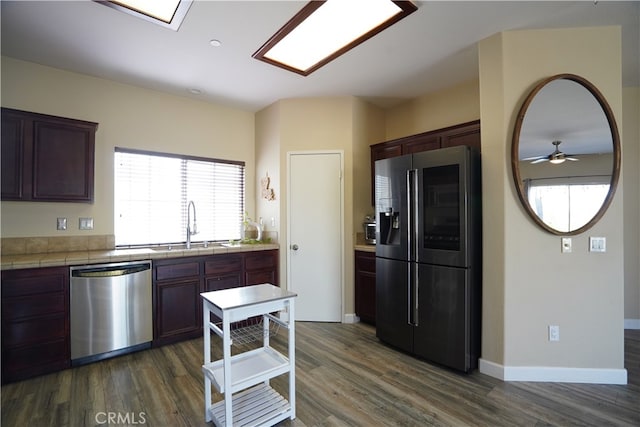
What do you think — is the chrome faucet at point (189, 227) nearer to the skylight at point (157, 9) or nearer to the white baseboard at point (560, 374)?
the skylight at point (157, 9)

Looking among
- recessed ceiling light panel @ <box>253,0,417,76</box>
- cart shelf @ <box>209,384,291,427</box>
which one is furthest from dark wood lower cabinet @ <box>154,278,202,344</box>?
recessed ceiling light panel @ <box>253,0,417,76</box>

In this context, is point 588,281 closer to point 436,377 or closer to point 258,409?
point 436,377

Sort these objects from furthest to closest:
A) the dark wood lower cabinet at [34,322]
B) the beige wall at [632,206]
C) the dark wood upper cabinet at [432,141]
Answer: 1. the beige wall at [632,206]
2. the dark wood upper cabinet at [432,141]
3. the dark wood lower cabinet at [34,322]


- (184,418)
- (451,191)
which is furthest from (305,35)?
(184,418)

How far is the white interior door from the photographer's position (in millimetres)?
3646

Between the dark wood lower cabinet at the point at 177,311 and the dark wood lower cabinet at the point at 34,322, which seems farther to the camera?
the dark wood lower cabinet at the point at 177,311

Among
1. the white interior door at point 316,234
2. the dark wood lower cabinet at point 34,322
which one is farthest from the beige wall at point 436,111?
the dark wood lower cabinet at point 34,322

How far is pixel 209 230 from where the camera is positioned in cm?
389

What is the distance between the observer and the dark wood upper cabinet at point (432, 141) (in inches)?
110

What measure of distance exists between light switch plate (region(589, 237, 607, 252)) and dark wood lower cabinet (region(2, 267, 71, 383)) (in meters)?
4.36

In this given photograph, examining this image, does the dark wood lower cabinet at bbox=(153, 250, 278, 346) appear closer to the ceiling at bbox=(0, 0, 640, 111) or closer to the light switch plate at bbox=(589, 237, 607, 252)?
the ceiling at bbox=(0, 0, 640, 111)

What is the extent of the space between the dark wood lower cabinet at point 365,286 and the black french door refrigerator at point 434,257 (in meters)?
0.44

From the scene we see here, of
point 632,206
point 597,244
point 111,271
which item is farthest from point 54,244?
point 632,206

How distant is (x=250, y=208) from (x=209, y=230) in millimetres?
655
